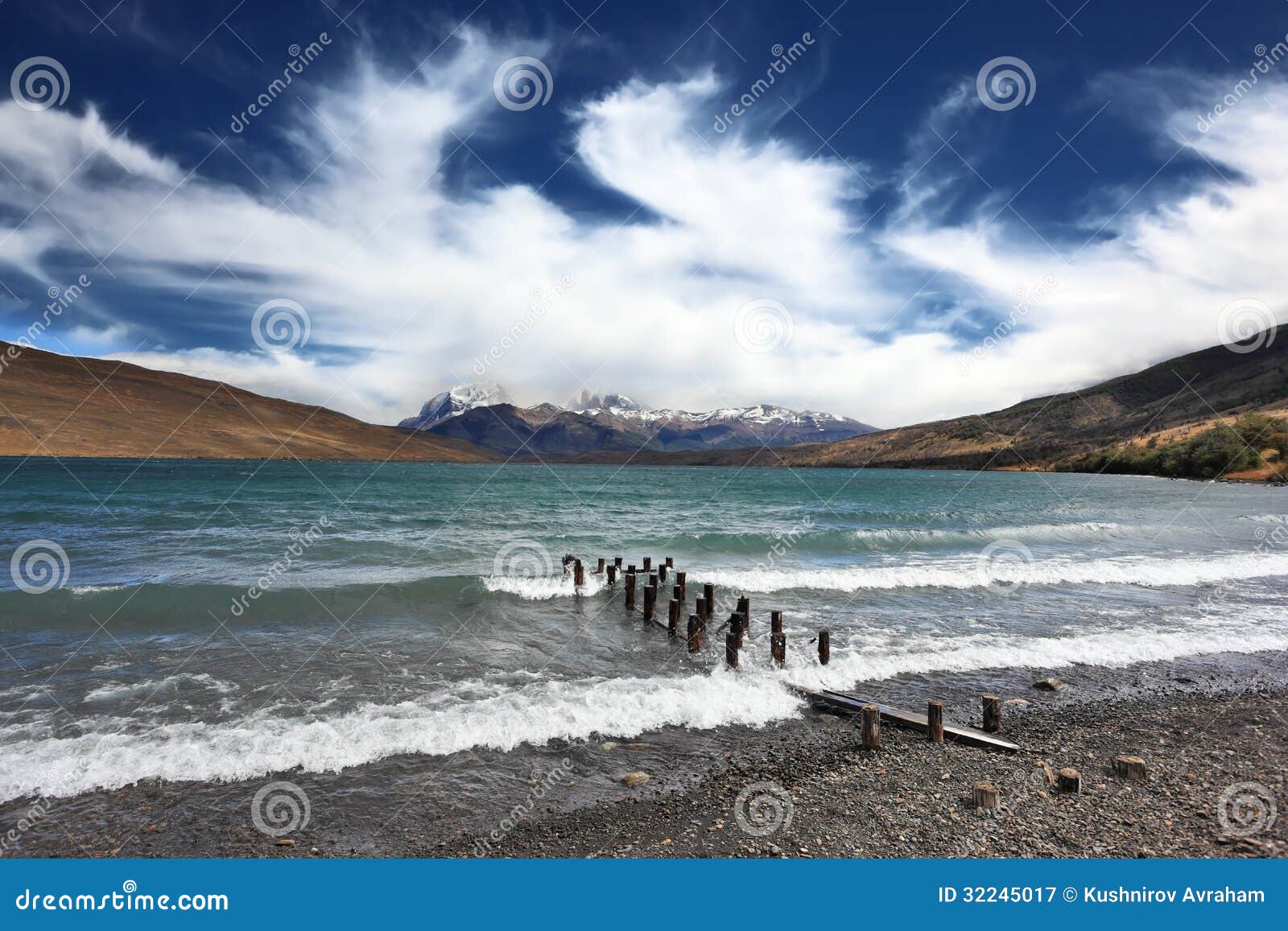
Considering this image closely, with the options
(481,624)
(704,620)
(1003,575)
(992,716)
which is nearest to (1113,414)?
(1003,575)

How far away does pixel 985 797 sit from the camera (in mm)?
6762

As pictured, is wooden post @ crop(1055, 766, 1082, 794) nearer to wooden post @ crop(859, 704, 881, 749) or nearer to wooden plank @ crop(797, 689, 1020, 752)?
wooden plank @ crop(797, 689, 1020, 752)

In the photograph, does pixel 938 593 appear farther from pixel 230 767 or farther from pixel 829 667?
pixel 230 767

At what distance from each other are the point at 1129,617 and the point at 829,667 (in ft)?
34.3

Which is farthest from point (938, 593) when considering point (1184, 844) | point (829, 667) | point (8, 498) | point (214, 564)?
point (8, 498)

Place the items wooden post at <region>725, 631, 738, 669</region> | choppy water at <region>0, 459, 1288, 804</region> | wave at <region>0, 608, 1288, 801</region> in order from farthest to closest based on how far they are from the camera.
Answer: wooden post at <region>725, 631, 738, 669</region> < choppy water at <region>0, 459, 1288, 804</region> < wave at <region>0, 608, 1288, 801</region>

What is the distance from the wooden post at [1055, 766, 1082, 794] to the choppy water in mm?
3853

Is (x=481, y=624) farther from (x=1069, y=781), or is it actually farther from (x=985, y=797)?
(x=1069, y=781)

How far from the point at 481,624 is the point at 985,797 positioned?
479 inches

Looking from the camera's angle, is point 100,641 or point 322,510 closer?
point 100,641

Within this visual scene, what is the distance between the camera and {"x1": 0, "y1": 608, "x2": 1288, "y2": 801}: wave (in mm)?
7996

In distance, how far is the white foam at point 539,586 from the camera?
19531mm

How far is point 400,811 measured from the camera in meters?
7.03

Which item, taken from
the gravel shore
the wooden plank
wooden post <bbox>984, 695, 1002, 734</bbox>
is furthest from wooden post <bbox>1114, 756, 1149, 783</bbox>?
wooden post <bbox>984, 695, 1002, 734</bbox>
